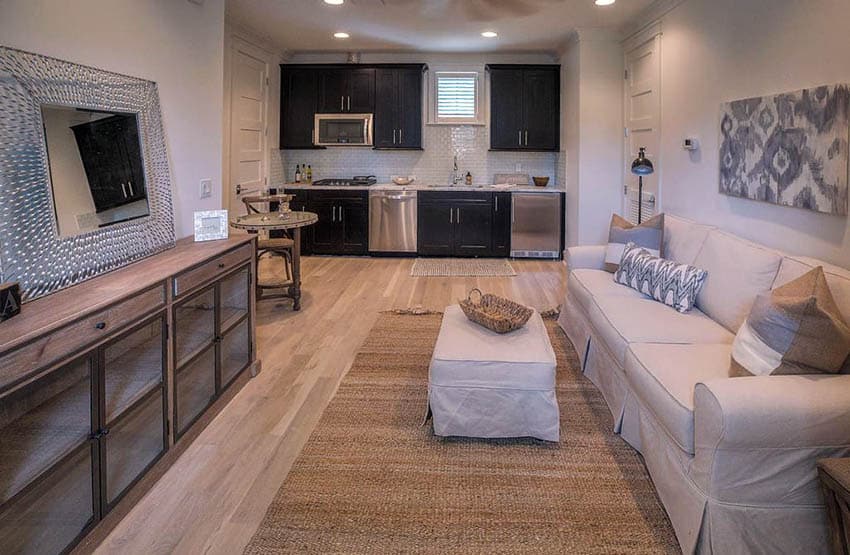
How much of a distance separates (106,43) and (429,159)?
18.5 feet

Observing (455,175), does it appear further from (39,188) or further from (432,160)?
(39,188)

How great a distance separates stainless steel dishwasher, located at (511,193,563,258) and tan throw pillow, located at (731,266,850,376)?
517 cm

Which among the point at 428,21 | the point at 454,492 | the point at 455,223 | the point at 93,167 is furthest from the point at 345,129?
the point at 454,492

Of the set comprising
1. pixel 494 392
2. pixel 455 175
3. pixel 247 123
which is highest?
pixel 247 123

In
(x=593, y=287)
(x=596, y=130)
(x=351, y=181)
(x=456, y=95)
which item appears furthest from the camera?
(x=351, y=181)

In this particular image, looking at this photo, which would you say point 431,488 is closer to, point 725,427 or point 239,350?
point 725,427

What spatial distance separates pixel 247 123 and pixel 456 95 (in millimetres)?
2829

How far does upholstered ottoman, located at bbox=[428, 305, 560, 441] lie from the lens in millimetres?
2566

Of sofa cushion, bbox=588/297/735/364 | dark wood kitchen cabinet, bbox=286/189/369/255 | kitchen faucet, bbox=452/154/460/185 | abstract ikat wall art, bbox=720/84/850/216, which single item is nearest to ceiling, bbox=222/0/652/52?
kitchen faucet, bbox=452/154/460/185

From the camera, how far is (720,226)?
382cm


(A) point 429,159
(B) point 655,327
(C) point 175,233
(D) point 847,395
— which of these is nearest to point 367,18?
(A) point 429,159

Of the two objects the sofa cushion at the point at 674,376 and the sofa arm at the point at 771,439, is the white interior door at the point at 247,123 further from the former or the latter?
the sofa arm at the point at 771,439

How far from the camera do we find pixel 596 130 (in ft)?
20.9

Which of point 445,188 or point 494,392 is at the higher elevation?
point 445,188
